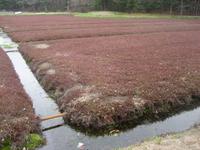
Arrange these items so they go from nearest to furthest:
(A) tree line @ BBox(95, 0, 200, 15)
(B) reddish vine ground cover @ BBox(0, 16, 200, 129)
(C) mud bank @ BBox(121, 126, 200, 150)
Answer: (C) mud bank @ BBox(121, 126, 200, 150) < (B) reddish vine ground cover @ BBox(0, 16, 200, 129) < (A) tree line @ BBox(95, 0, 200, 15)

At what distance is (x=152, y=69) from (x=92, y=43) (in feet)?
33.7

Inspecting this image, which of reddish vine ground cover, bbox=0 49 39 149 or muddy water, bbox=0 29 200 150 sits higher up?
reddish vine ground cover, bbox=0 49 39 149

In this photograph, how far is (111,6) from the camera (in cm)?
7212

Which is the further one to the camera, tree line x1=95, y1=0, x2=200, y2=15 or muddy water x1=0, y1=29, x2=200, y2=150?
tree line x1=95, y1=0, x2=200, y2=15

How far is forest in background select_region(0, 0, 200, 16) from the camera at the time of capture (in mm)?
60562

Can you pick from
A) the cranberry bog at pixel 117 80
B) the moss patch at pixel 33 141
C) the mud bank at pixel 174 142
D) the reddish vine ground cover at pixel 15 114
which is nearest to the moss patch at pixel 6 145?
the reddish vine ground cover at pixel 15 114

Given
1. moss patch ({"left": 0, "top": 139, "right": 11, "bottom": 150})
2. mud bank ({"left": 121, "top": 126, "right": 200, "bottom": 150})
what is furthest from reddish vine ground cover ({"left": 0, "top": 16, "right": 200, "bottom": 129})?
moss patch ({"left": 0, "top": 139, "right": 11, "bottom": 150})

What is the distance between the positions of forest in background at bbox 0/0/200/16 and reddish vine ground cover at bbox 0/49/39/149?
176 feet

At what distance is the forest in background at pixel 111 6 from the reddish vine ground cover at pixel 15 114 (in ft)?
176

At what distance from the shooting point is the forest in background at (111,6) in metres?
60.6

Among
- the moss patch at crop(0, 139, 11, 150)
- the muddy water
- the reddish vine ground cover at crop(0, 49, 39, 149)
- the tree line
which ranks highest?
the tree line

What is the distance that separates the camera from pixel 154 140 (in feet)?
28.6

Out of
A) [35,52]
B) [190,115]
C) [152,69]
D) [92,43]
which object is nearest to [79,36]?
[92,43]

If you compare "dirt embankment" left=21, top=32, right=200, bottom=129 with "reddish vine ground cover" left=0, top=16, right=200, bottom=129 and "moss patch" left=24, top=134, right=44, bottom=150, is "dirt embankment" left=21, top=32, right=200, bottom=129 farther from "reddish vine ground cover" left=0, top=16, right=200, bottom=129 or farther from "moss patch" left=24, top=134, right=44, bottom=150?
"moss patch" left=24, top=134, right=44, bottom=150
